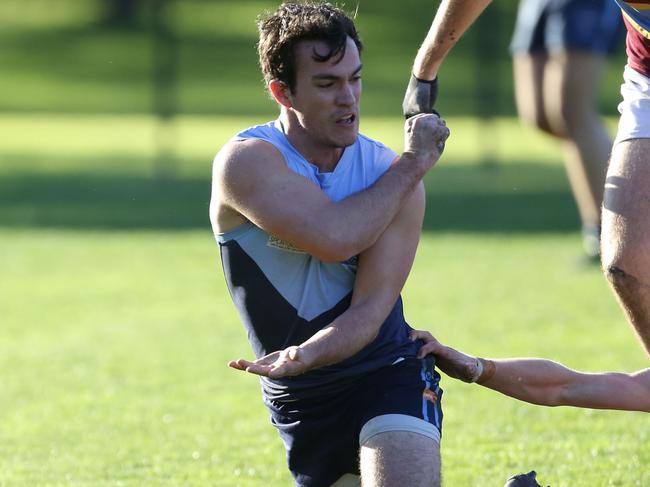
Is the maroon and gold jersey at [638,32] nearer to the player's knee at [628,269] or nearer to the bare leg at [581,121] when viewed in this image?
the player's knee at [628,269]

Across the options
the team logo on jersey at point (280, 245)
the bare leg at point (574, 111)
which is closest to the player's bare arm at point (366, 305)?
the team logo on jersey at point (280, 245)

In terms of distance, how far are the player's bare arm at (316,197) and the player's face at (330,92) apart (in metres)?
0.18

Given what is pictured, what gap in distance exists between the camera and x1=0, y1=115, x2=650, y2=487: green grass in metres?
5.99

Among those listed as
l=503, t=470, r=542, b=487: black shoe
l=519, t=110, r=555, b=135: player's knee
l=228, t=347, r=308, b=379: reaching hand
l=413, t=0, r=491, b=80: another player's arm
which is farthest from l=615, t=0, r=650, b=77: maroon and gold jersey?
l=519, t=110, r=555, b=135: player's knee

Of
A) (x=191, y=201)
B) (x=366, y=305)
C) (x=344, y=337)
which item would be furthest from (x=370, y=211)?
(x=191, y=201)

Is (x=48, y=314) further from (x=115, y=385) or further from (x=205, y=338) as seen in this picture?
(x=115, y=385)

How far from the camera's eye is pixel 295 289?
4648 millimetres

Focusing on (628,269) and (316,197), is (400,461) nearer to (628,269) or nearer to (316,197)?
(316,197)

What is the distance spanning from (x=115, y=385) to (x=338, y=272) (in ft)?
10.6

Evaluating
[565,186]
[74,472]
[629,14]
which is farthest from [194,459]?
[565,186]

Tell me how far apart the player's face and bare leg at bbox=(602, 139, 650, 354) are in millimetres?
859

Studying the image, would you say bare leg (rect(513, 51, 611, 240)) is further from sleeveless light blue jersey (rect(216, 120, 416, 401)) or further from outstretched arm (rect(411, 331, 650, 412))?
sleeveless light blue jersey (rect(216, 120, 416, 401))

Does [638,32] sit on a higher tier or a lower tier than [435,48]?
higher

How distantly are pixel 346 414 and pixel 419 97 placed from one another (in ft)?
3.74
